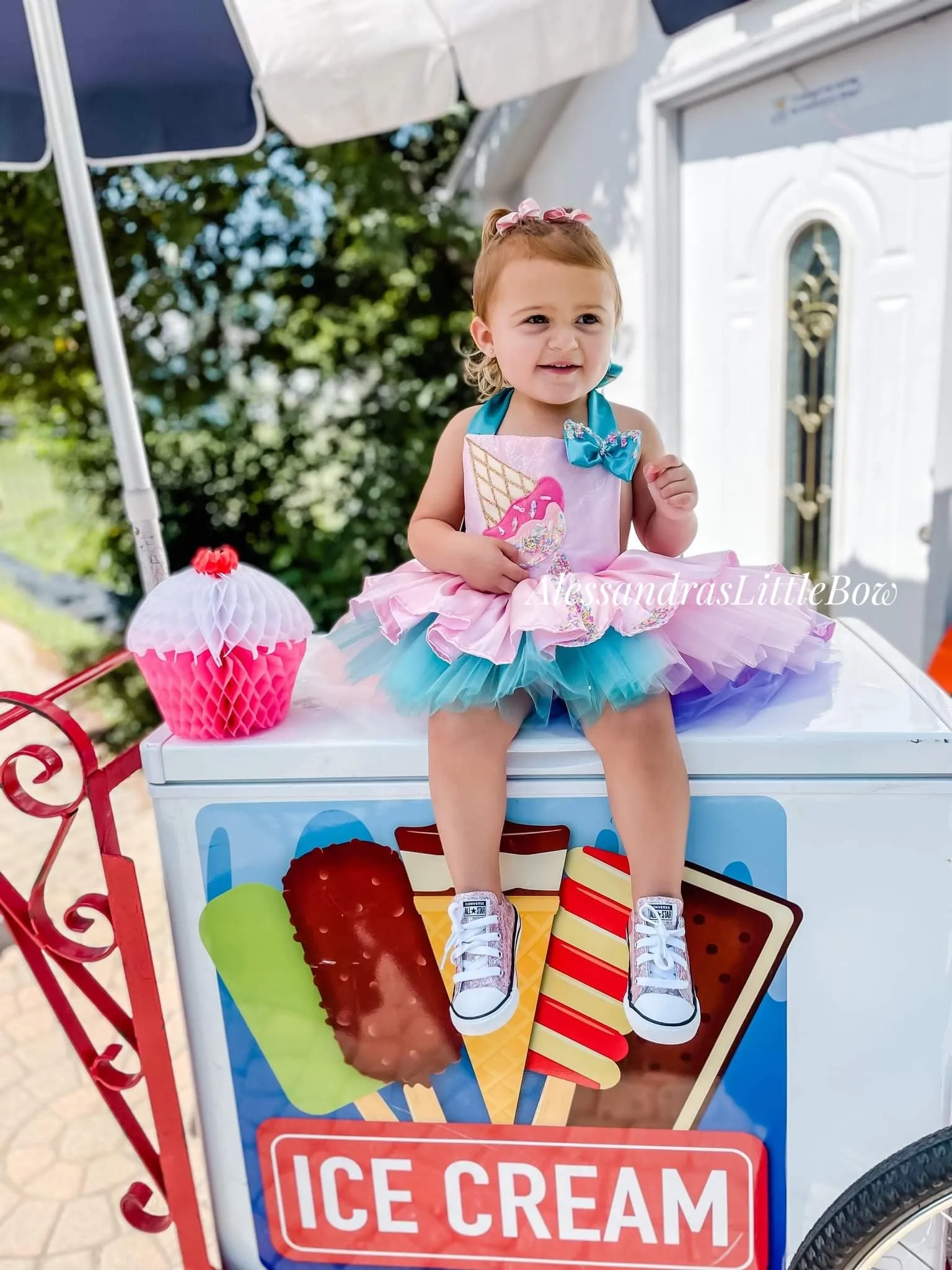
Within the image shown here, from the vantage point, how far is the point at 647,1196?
1.36 metres

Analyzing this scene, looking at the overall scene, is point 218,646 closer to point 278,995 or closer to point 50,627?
point 278,995

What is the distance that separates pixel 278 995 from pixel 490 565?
0.70m

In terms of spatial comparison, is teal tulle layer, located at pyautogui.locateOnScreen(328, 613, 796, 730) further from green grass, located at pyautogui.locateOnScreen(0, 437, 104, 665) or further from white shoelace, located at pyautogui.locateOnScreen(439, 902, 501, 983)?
green grass, located at pyautogui.locateOnScreen(0, 437, 104, 665)

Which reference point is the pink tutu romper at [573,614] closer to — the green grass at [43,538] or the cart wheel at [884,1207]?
the cart wheel at [884,1207]

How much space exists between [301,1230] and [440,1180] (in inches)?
10.3

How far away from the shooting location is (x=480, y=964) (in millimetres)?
1192

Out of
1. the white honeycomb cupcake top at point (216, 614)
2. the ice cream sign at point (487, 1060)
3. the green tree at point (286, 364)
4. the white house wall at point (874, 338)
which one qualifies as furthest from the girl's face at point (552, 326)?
the green tree at point (286, 364)

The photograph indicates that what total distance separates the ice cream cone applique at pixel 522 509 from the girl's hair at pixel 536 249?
9.8 inches

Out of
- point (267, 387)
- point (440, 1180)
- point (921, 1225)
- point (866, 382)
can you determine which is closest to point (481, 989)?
point (440, 1180)

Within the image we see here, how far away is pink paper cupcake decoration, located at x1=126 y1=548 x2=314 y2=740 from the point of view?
126cm

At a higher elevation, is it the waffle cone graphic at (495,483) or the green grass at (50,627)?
the waffle cone graphic at (495,483)

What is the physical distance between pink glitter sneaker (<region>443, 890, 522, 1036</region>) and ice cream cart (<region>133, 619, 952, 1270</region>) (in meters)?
0.06

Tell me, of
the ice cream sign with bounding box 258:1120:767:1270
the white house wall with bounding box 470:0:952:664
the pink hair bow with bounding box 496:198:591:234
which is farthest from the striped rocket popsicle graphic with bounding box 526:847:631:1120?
the white house wall with bounding box 470:0:952:664

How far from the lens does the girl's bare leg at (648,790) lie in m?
1.16
